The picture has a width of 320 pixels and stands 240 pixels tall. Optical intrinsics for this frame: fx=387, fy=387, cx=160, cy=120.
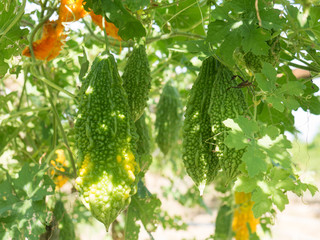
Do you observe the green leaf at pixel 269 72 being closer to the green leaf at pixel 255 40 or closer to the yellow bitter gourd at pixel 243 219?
the green leaf at pixel 255 40

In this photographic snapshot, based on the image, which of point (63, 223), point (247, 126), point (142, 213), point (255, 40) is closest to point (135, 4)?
point (255, 40)

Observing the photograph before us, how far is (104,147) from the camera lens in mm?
1192

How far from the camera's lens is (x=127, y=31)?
128cm

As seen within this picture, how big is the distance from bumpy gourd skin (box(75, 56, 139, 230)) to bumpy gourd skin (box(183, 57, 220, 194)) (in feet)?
0.68

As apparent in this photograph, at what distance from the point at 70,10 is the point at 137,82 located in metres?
0.37

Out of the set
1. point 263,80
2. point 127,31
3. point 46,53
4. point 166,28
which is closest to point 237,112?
point 263,80

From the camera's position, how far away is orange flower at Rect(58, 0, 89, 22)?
4.85ft

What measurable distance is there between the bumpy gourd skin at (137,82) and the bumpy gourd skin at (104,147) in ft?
0.47

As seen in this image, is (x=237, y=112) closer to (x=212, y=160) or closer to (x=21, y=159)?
(x=212, y=160)

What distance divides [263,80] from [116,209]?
1.99 feet

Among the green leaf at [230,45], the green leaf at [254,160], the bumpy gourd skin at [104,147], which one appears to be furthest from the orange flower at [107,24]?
the green leaf at [254,160]

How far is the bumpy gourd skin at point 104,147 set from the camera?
115 centimetres

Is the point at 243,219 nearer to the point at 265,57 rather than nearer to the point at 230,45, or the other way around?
the point at 265,57

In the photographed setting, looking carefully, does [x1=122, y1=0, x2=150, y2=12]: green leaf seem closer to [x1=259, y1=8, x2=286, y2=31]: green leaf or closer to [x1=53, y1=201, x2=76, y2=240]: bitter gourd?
[x1=259, y1=8, x2=286, y2=31]: green leaf
